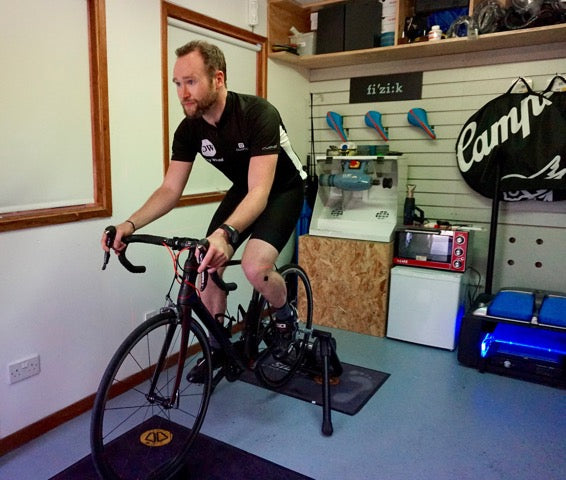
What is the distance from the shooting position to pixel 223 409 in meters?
2.45

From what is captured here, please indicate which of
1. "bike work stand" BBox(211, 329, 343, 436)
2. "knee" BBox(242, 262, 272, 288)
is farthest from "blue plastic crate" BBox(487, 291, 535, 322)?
"knee" BBox(242, 262, 272, 288)

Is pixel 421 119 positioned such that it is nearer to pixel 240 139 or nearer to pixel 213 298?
pixel 240 139

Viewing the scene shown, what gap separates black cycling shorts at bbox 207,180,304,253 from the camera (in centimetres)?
203

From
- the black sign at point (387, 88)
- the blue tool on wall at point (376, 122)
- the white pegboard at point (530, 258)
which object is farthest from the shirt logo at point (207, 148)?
the white pegboard at point (530, 258)

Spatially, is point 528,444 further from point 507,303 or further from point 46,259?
point 46,259

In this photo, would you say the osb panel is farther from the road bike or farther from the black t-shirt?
the black t-shirt

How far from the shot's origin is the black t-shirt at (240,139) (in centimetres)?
191

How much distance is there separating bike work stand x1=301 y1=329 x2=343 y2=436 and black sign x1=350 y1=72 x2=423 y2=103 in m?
2.17

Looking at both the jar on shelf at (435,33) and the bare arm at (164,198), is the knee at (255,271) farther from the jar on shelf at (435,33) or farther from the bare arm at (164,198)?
the jar on shelf at (435,33)

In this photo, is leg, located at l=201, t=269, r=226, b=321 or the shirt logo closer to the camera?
the shirt logo

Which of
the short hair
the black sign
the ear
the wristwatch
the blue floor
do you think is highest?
the black sign

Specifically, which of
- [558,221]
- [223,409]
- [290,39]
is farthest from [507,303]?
[290,39]

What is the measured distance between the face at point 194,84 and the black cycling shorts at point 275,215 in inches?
20.4

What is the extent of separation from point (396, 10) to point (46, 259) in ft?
9.24
